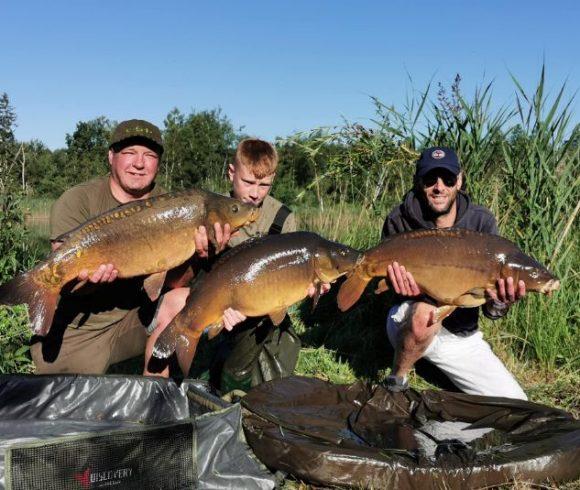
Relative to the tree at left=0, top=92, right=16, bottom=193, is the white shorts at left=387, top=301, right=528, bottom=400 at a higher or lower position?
lower

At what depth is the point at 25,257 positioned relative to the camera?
13.4 feet

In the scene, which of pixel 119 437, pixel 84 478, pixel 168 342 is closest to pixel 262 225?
pixel 168 342

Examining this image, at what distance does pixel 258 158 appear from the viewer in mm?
2941

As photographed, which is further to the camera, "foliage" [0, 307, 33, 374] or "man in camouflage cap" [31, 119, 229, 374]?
"foliage" [0, 307, 33, 374]

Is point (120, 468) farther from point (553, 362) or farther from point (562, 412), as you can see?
point (553, 362)

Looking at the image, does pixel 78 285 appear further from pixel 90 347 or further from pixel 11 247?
pixel 11 247

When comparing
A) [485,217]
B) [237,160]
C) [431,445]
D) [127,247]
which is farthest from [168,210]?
[485,217]

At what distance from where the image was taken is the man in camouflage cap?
8.93 ft

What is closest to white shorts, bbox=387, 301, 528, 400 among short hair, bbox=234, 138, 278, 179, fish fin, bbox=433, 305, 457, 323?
fish fin, bbox=433, 305, 457, 323

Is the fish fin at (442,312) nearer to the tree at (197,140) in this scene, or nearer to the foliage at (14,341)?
the foliage at (14,341)

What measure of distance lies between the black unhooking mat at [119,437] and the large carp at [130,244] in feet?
0.93

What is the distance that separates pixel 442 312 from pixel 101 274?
1.56 meters

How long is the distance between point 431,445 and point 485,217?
1.30m

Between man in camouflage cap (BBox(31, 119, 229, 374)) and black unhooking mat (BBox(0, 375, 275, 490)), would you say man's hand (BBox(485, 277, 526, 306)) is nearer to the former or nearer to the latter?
black unhooking mat (BBox(0, 375, 275, 490))
